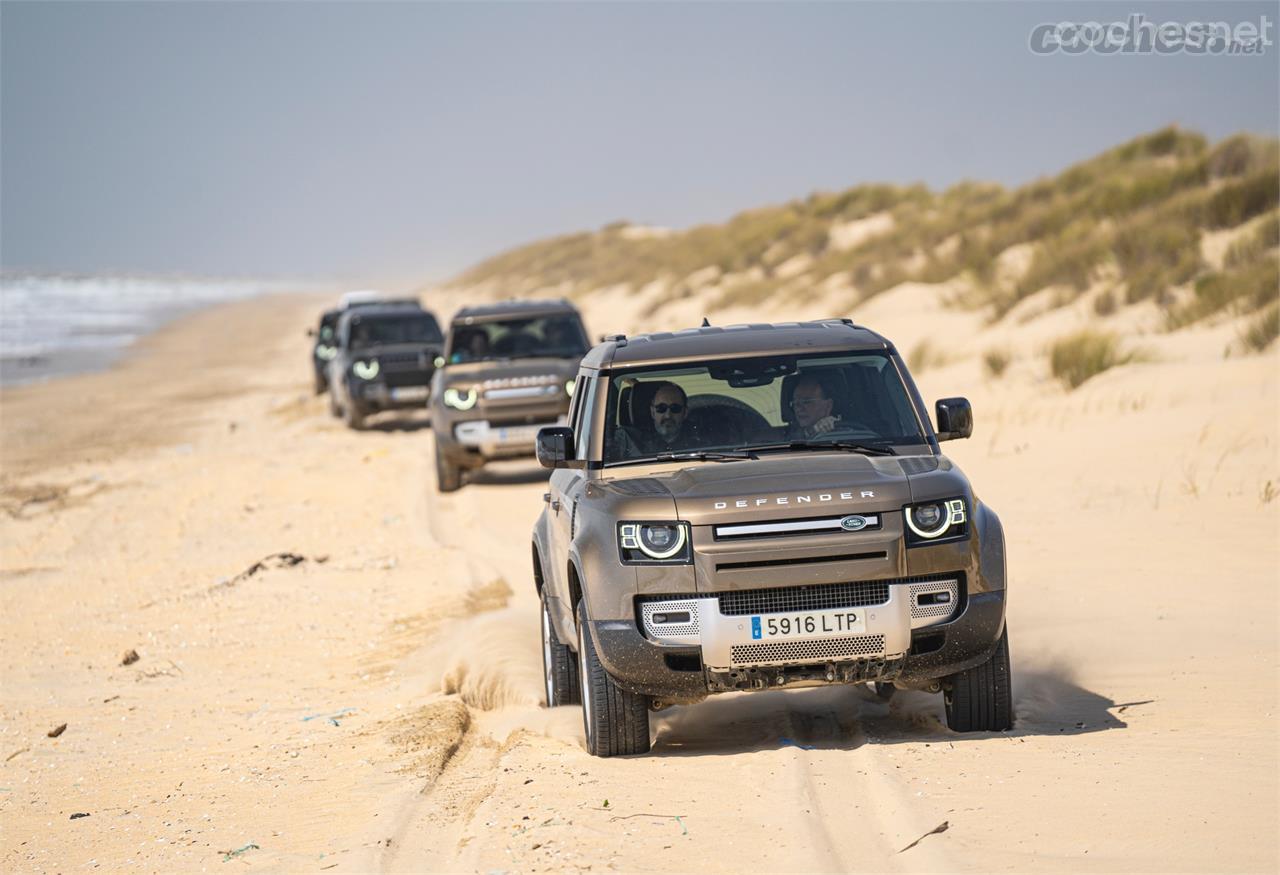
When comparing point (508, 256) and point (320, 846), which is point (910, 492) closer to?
point (320, 846)

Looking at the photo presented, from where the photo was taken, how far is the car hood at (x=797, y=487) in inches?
240

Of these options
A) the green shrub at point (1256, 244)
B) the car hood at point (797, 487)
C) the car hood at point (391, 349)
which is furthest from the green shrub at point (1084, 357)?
the car hood at point (797, 487)

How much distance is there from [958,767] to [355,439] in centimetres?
1803

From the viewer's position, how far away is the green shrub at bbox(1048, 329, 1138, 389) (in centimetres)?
1872

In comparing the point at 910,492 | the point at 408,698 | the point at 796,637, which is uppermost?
the point at 910,492

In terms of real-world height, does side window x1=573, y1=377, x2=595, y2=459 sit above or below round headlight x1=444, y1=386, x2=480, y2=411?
above

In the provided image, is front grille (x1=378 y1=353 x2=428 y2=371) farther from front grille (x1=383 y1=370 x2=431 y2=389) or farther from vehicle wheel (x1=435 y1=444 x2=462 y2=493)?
vehicle wheel (x1=435 y1=444 x2=462 y2=493)

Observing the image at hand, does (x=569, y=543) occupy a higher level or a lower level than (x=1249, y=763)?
higher

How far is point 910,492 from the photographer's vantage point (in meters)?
6.20

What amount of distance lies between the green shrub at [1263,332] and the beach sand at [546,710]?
969 mm

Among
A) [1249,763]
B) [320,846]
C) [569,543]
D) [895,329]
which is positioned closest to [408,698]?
[569,543]

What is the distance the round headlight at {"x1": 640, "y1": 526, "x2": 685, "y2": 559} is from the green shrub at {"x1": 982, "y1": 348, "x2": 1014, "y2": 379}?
15.3 meters

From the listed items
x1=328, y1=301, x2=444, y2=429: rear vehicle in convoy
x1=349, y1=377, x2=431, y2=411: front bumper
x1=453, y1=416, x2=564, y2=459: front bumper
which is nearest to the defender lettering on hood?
x1=453, y1=416, x2=564, y2=459: front bumper

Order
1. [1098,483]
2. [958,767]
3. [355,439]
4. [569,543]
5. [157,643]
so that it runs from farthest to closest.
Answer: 1. [355,439]
2. [1098,483]
3. [157,643]
4. [569,543]
5. [958,767]
